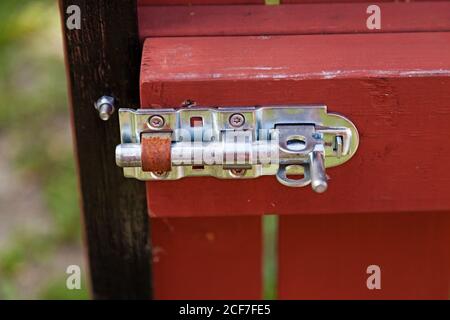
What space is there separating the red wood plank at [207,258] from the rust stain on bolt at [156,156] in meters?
0.34

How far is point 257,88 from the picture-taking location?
0.94 meters

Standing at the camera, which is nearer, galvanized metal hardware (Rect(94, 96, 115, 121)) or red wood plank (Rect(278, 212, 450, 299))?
galvanized metal hardware (Rect(94, 96, 115, 121))

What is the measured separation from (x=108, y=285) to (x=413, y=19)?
2.10 feet

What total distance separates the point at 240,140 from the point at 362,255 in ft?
1.46

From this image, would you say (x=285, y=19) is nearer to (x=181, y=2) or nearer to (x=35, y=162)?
(x=181, y=2)

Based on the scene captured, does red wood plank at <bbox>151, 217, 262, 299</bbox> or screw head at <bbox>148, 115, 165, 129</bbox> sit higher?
screw head at <bbox>148, 115, 165, 129</bbox>

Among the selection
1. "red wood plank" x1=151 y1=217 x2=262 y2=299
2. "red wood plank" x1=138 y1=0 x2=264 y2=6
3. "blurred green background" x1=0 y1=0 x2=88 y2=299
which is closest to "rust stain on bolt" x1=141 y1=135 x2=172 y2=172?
"red wood plank" x1=138 y1=0 x2=264 y2=6

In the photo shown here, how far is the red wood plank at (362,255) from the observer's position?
48.9 inches

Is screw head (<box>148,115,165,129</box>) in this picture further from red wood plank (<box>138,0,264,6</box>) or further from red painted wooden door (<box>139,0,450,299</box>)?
red wood plank (<box>138,0,264,6</box>)

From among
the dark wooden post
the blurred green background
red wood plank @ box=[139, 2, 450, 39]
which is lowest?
the blurred green background

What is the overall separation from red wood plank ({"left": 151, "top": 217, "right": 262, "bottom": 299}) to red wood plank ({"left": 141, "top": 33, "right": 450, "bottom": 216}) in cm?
24

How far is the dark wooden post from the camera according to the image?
1.02 meters
